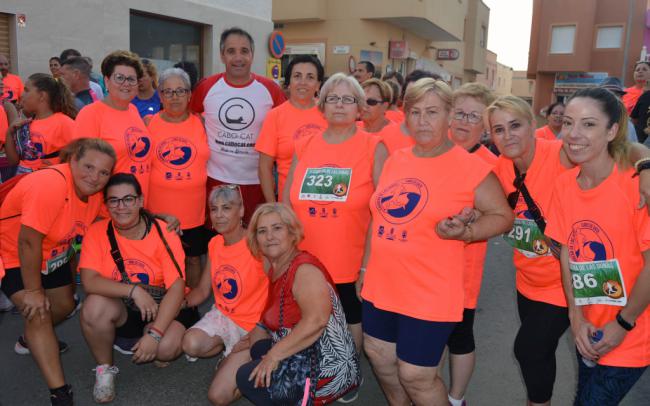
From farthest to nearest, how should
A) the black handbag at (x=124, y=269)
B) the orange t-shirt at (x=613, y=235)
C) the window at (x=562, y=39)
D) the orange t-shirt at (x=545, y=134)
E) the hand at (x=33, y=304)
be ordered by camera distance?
the window at (x=562, y=39)
the orange t-shirt at (x=545, y=134)
the black handbag at (x=124, y=269)
the hand at (x=33, y=304)
the orange t-shirt at (x=613, y=235)

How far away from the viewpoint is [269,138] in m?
3.89

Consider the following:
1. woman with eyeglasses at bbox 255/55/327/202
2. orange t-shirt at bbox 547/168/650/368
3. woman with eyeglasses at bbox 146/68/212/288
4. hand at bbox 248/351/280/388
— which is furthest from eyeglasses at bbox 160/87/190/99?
orange t-shirt at bbox 547/168/650/368

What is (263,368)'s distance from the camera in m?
2.77

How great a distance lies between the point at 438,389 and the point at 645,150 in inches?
57.7

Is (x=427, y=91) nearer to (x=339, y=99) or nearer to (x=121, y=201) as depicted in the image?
(x=339, y=99)

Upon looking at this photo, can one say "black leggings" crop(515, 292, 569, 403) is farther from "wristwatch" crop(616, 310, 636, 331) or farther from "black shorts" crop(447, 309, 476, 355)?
"wristwatch" crop(616, 310, 636, 331)

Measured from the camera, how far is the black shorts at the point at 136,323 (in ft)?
12.0

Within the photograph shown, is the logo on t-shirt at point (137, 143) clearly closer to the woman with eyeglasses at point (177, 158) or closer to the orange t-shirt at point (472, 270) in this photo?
the woman with eyeglasses at point (177, 158)

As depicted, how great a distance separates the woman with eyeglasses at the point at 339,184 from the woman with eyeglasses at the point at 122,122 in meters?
1.50

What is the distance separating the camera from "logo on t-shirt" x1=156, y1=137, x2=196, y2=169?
A: 4102 mm

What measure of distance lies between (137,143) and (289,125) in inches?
48.5

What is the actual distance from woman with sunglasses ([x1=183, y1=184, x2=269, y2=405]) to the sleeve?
418 mm

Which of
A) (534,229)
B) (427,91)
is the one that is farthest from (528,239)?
(427,91)

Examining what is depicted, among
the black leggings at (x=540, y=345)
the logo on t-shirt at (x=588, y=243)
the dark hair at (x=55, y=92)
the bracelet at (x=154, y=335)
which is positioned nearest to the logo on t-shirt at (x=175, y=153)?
the dark hair at (x=55, y=92)
